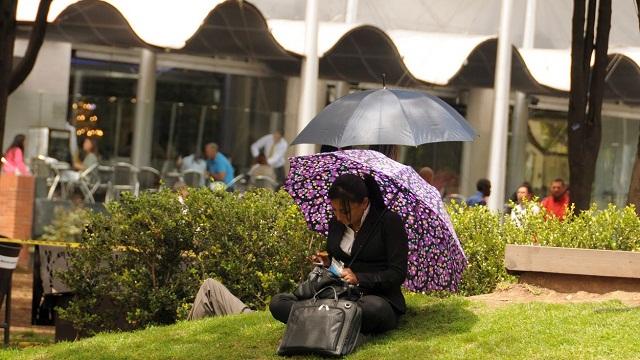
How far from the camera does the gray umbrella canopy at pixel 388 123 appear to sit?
11695 millimetres

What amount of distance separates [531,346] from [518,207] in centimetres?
401

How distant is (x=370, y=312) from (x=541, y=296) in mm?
1976

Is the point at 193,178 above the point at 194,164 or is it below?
below

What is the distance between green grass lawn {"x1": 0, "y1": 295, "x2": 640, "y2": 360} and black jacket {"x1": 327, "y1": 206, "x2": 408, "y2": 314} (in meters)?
0.32

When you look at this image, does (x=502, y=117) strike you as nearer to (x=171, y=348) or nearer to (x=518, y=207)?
(x=518, y=207)

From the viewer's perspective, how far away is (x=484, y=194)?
18.6 m

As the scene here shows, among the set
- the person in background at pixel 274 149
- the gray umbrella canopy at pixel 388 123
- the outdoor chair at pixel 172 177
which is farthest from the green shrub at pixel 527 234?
the person in background at pixel 274 149

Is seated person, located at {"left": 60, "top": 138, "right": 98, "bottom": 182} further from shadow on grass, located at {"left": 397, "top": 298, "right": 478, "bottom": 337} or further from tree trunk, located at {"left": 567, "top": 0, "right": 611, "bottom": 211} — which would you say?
shadow on grass, located at {"left": 397, "top": 298, "right": 478, "bottom": 337}

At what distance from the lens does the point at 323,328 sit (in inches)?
343

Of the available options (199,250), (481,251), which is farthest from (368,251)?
(199,250)

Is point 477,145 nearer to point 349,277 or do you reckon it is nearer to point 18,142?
point 18,142

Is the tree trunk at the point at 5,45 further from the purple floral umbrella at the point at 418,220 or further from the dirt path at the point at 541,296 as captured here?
the dirt path at the point at 541,296

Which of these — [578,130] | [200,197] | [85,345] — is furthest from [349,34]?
[85,345]

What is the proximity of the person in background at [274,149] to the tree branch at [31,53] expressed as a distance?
969cm
